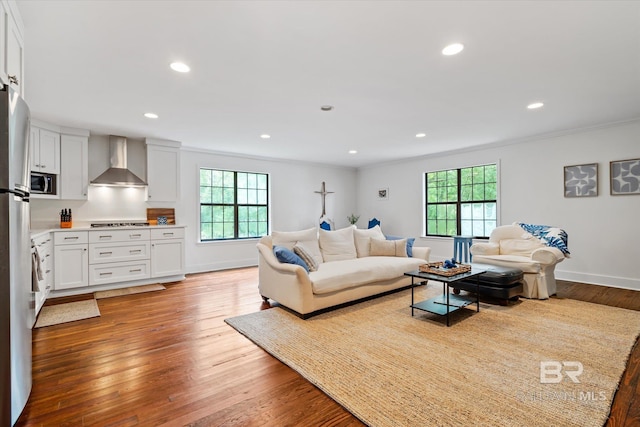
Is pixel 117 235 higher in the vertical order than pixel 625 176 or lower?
lower

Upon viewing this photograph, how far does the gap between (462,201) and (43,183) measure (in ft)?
23.5

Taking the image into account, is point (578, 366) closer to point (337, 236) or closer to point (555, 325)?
point (555, 325)

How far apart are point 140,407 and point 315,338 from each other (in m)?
1.41

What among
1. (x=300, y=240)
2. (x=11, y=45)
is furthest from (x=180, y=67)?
(x=300, y=240)

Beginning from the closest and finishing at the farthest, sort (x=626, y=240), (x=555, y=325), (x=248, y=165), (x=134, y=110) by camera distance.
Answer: (x=555, y=325) < (x=134, y=110) < (x=626, y=240) < (x=248, y=165)

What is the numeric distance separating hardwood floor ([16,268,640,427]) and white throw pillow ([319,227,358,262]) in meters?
1.54

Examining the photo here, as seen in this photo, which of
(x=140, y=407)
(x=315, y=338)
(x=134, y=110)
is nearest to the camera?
(x=140, y=407)

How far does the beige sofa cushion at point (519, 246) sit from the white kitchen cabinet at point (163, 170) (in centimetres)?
555

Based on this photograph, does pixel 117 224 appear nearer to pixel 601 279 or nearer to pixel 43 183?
pixel 43 183

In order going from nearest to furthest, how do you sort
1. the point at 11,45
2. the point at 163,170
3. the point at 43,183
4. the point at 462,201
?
the point at 11,45 < the point at 43,183 < the point at 163,170 < the point at 462,201

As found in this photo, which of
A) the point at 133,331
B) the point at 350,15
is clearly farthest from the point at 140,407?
the point at 350,15

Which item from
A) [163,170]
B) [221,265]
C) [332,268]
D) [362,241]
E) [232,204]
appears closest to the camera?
[332,268]

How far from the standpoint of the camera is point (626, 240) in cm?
441

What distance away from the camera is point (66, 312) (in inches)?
142
